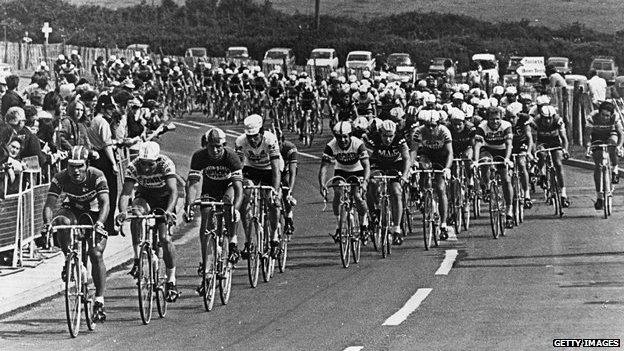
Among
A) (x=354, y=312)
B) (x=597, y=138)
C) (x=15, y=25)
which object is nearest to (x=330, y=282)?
(x=354, y=312)

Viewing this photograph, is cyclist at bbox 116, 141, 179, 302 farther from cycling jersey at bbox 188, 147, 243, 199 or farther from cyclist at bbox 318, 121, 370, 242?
cyclist at bbox 318, 121, 370, 242

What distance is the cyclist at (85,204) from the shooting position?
46.1 feet

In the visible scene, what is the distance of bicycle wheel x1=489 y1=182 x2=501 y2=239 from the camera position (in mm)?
21703

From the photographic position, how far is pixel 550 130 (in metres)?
24.6

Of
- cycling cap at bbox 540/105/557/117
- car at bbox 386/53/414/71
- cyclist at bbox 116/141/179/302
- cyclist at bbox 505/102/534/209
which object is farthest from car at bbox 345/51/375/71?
cyclist at bbox 116/141/179/302

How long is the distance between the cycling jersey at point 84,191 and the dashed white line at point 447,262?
17.4 feet

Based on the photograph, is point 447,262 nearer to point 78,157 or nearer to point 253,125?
point 253,125

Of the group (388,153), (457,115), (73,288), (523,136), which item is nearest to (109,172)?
(388,153)

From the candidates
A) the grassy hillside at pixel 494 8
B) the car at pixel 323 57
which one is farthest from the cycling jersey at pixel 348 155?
the car at pixel 323 57

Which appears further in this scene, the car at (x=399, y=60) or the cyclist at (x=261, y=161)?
the car at (x=399, y=60)

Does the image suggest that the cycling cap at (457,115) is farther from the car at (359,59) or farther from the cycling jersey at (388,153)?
the car at (359,59)

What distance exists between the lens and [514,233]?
73.3 feet

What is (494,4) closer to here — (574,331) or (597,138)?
(597,138)

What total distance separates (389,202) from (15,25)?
7226cm
